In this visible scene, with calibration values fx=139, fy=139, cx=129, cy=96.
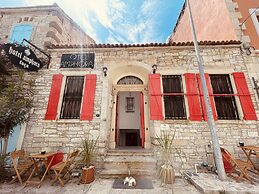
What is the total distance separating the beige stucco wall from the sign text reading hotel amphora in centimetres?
775

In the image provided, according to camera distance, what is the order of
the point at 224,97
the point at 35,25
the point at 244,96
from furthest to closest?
the point at 35,25
the point at 224,97
the point at 244,96

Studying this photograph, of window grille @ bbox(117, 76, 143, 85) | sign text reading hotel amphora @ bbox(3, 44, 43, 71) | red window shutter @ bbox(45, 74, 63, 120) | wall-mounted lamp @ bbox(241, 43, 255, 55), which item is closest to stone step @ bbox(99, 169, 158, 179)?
red window shutter @ bbox(45, 74, 63, 120)

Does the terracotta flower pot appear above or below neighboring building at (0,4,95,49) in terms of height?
below

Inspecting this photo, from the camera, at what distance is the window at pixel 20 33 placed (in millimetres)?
6633

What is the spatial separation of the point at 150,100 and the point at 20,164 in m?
4.76

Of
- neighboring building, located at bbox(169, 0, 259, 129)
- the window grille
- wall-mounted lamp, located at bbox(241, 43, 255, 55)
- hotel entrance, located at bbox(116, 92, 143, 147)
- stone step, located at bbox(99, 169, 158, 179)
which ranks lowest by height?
stone step, located at bbox(99, 169, 158, 179)

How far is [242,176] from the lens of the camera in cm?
354

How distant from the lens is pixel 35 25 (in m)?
6.89

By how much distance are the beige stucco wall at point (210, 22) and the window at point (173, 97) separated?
3037 millimetres

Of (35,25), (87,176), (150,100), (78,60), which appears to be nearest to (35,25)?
(35,25)

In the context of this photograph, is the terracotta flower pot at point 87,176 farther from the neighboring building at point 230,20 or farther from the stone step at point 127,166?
the neighboring building at point 230,20

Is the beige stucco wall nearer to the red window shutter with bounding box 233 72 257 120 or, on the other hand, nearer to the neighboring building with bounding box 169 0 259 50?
the neighboring building with bounding box 169 0 259 50

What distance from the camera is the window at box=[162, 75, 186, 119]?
198 inches

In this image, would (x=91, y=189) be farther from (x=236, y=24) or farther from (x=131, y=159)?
(x=236, y=24)
